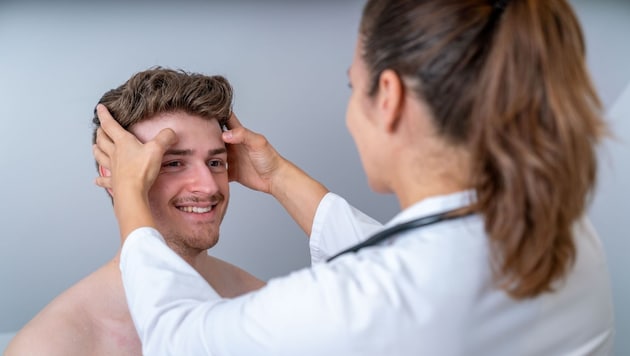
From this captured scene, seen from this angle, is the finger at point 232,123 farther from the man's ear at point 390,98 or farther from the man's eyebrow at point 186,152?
the man's ear at point 390,98

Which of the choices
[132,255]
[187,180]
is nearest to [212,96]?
[187,180]

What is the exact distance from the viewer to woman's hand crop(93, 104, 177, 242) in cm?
132

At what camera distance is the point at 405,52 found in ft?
3.52

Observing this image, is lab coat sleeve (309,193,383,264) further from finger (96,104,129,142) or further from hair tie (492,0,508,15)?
hair tie (492,0,508,15)

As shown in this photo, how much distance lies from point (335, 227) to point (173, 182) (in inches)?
16.5

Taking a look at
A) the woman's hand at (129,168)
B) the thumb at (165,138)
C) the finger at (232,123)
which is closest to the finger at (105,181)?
the woman's hand at (129,168)

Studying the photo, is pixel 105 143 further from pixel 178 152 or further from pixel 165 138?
pixel 178 152

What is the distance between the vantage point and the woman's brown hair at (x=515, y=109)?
3.30 ft

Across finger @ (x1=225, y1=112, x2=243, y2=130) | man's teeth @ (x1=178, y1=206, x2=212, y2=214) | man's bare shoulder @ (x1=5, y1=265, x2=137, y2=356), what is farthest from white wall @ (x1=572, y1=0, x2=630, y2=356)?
man's bare shoulder @ (x1=5, y1=265, x2=137, y2=356)

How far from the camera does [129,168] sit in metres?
1.45

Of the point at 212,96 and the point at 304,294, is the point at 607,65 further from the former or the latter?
the point at 304,294

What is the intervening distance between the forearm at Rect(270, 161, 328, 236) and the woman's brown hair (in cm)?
77

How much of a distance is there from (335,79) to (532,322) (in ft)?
4.76

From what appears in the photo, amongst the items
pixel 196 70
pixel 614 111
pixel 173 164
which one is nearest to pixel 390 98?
pixel 173 164
